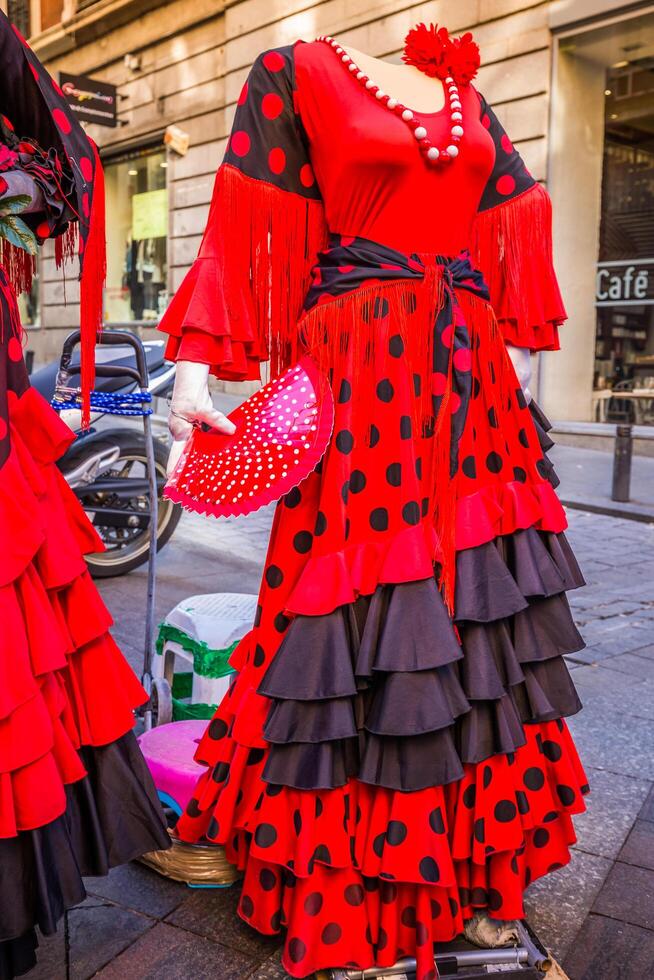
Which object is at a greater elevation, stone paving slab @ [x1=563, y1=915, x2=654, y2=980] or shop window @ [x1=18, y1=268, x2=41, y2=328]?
shop window @ [x1=18, y1=268, x2=41, y2=328]

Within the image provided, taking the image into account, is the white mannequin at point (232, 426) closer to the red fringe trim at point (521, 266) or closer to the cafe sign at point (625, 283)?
the red fringe trim at point (521, 266)

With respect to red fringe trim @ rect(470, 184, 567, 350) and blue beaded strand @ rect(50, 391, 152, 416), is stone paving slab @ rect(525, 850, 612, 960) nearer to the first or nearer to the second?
red fringe trim @ rect(470, 184, 567, 350)

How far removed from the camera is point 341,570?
1720 mm

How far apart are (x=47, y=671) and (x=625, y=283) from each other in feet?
32.1

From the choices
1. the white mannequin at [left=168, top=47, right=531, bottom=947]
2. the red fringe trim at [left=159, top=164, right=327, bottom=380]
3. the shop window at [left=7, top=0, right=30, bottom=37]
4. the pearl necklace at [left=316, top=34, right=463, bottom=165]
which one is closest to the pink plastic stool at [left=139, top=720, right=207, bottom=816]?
the white mannequin at [left=168, top=47, right=531, bottom=947]

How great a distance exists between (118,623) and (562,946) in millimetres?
2579

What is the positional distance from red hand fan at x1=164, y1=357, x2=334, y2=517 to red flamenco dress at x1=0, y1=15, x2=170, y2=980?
271mm

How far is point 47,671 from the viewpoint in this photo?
1.56 meters

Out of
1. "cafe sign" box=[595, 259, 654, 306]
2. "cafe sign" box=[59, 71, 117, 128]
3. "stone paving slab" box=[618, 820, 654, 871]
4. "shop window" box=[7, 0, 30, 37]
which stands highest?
"shop window" box=[7, 0, 30, 37]

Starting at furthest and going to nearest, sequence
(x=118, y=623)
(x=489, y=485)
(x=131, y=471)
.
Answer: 1. (x=131, y=471)
2. (x=118, y=623)
3. (x=489, y=485)

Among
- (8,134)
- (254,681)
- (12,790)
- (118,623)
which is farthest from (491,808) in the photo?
(118,623)

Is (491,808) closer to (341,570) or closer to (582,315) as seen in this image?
(341,570)

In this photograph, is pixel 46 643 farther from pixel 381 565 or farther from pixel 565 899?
pixel 565 899

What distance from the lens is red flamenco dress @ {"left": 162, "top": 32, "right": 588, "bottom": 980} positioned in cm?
170
